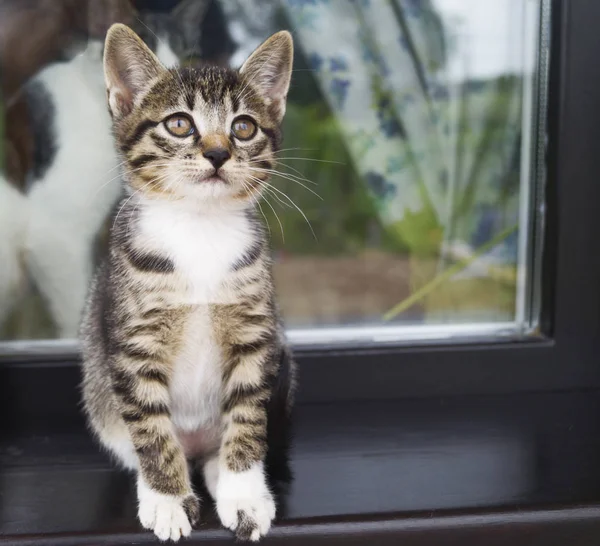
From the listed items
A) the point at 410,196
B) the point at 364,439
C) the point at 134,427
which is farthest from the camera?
the point at 410,196

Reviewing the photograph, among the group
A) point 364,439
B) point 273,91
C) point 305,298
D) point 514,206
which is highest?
point 273,91

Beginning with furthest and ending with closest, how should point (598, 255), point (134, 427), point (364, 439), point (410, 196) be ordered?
point (410, 196) → point (598, 255) → point (364, 439) → point (134, 427)

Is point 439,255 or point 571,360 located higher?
point 439,255

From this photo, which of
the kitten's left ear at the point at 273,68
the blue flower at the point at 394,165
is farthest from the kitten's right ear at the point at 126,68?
the blue flower at the point at 394,165

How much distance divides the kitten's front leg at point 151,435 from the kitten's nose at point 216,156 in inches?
9.5

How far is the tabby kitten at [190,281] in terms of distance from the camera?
854 mm

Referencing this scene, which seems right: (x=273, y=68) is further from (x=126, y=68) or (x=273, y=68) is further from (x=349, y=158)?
(x=349, y=158)

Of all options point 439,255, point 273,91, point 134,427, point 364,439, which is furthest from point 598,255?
point 134,427

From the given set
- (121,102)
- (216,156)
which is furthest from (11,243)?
(216,156)

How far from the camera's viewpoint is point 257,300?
2.94 ft

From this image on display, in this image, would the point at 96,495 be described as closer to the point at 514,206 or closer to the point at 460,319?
the point at 460,319

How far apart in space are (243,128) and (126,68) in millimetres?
164

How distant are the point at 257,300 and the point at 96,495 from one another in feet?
1.17

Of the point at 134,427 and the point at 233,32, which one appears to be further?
the point at 233,32
